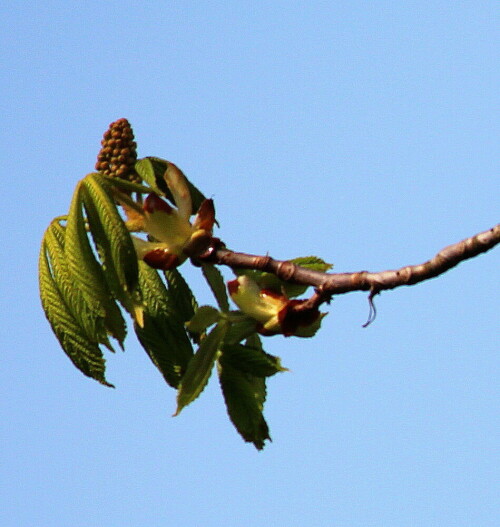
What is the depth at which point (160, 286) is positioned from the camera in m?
2.90

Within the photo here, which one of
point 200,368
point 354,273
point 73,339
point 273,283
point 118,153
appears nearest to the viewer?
point 354,273

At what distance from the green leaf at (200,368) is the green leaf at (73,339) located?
30 centimetres

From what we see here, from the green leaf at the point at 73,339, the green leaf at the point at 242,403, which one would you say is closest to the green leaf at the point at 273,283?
the green leaf at the point at 242,403

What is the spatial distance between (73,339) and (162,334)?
0.77 feet

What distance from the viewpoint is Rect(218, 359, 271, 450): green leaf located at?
2.81 m

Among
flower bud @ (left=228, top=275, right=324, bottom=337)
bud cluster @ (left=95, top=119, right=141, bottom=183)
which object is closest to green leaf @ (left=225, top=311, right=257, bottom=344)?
flower bud @ (left=228, top=275, right=324, bottom=337)

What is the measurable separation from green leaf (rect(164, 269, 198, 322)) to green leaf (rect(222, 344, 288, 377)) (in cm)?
22

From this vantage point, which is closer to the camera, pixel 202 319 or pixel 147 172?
pixel 202 319

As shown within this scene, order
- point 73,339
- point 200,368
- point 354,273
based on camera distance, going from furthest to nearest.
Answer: point 73,339
point 200,368
point 354,273

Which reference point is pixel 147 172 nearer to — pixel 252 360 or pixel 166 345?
pixel 166 345

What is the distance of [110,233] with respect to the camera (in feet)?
9.08

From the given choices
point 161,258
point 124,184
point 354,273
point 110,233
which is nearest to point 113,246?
point 110,233

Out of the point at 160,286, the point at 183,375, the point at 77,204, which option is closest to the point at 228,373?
the point at 183,375

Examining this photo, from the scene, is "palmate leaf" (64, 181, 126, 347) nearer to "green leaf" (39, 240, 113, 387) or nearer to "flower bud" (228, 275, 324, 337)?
"green leaf" (39, 240, 113, 387)
